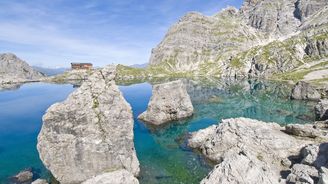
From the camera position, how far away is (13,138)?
8556 centimetres

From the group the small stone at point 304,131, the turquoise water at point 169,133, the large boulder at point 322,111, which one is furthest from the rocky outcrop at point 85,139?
the large boulder at point 322,111

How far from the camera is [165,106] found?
325 ft

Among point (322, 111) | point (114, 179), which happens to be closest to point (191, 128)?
point (322, 111)

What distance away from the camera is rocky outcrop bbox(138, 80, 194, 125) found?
9819 centimetres

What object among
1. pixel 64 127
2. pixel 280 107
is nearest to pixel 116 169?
pixel 64 127

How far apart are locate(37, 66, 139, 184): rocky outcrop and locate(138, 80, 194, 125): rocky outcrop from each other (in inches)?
1678

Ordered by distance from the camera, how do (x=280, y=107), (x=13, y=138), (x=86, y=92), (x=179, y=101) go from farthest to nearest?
(x=280, y=107) < (x=179, y=101) < (x=13, y=138) < (x=86, y=92)

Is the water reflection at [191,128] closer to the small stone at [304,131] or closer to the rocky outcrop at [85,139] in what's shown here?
the rocky outcrop at [85,139]

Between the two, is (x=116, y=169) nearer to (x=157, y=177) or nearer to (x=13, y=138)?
(x=157, y=177)

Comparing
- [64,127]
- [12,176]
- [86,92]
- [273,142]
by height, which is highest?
[86,92]

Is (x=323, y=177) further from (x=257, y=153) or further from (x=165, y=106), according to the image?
(x=165, y=106)

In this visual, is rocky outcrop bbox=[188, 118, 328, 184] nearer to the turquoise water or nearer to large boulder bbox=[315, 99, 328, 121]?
the turquoise water

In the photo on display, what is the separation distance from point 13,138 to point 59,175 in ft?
141

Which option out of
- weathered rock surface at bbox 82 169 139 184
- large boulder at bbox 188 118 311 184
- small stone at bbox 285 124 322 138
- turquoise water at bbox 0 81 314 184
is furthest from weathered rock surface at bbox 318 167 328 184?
small stone at bbox 285 124 322 138
